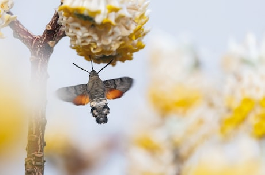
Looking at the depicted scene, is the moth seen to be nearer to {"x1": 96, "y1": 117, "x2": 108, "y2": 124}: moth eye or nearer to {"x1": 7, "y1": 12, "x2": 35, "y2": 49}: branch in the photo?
{"x1": 96, "y1": 117, "x2": 108, "y2": 124}: moth eye

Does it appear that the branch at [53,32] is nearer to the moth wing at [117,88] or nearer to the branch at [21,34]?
the branch at [21,34]

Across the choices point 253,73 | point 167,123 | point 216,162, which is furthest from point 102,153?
point 253,73

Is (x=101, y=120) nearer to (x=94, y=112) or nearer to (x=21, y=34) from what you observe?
(x=94, y=112)

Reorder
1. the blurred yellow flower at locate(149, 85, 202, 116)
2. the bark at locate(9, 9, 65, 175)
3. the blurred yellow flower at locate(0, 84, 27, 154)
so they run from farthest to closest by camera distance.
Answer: the blurred yellow flower at locate(149, 85, 202, 116) → the blurred yellow flower at locate(0, 84, 27, 154) → the bark at locate(9, 9, 65, 175)

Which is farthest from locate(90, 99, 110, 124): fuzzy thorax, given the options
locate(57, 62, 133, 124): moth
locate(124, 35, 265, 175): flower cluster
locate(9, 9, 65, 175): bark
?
locate(124, 35, 265, 175): flower cluster

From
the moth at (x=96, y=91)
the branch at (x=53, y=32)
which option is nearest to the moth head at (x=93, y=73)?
the moth at (x=96, y=91)

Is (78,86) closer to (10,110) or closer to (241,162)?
(10,110)
